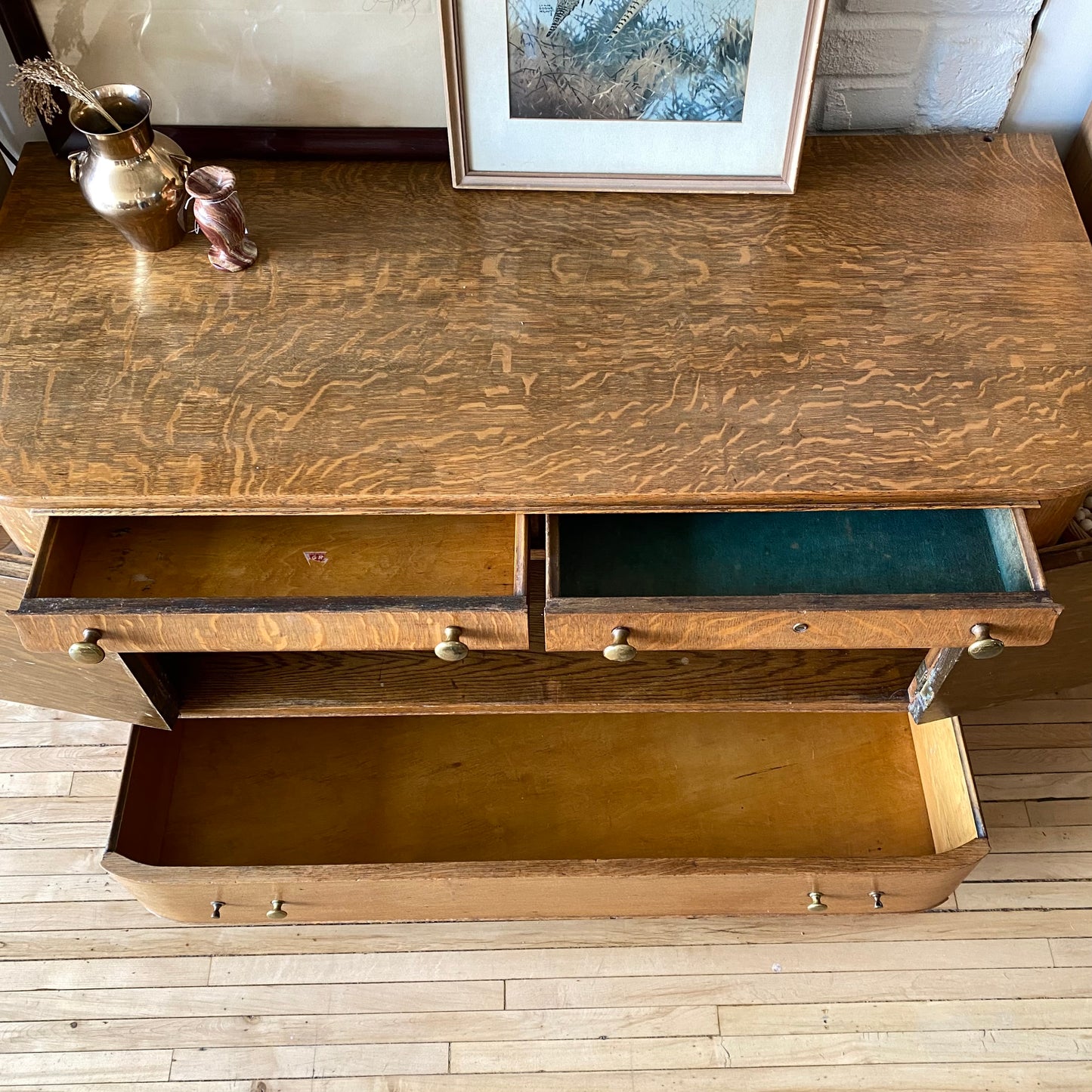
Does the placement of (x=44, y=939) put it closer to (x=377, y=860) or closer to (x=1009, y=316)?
(x=377, y=860)

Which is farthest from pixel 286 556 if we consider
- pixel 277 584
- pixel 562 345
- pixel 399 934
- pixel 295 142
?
pixel 399 934

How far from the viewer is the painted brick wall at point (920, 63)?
3.60 feet

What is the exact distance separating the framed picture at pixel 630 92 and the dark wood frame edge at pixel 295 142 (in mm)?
85

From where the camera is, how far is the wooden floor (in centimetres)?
125

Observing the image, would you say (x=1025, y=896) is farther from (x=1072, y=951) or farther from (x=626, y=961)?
(x=626, y=961)

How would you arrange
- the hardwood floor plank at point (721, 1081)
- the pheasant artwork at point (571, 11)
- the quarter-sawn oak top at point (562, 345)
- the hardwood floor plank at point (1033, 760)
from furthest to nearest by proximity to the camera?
the hardwood floor plank at point (1033, 760), the hardwood floor plank at point (721, 1081), the pheasant artwork at point (571, 11), the quarter-sawn oak top at point (562, 345)

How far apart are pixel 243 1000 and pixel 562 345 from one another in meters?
0.92

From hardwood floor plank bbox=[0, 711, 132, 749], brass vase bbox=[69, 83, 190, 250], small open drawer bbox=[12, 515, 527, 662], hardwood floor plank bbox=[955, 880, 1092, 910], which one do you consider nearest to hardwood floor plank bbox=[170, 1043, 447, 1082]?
hardwood floor plank bbox=[0, 711, 132, 749]

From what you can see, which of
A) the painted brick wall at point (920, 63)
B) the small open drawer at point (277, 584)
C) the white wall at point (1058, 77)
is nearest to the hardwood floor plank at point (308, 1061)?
the small open drawer at point (277, 584)

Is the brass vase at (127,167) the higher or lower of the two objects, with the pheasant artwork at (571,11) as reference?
lower

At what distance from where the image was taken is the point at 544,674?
1.20 m

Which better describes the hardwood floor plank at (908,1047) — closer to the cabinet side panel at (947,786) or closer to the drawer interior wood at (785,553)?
the cabinet side panel at (947,786)

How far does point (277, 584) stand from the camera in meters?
1.03

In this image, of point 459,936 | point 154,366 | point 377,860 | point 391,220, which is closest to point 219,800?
point 377,860
